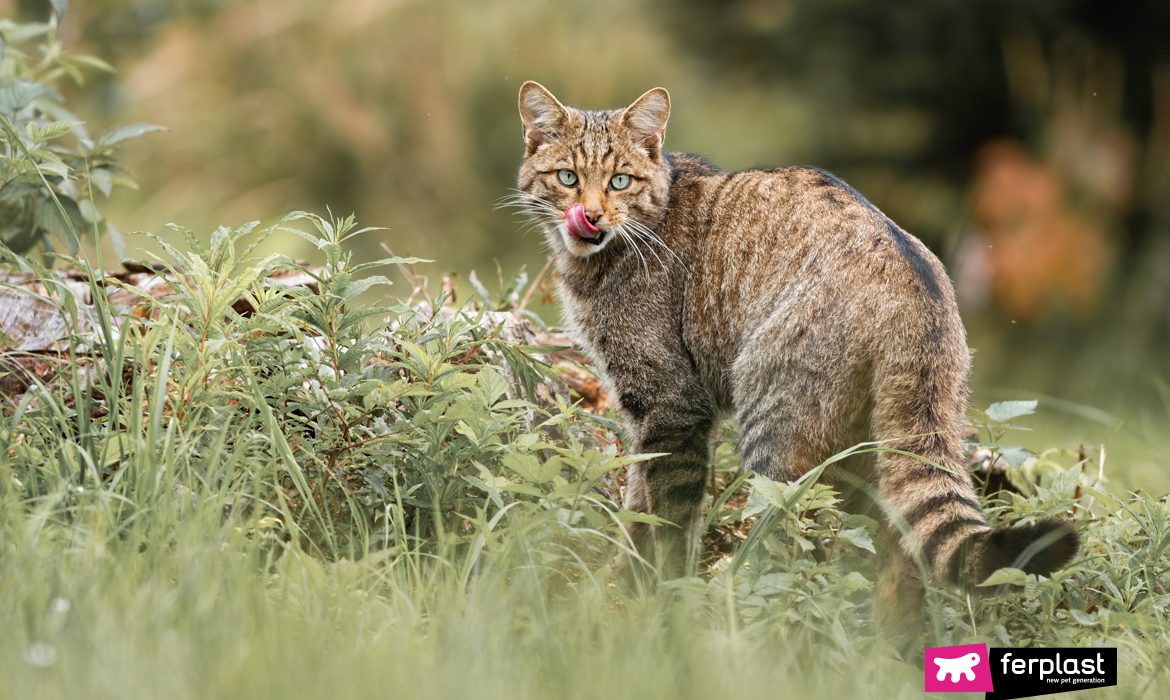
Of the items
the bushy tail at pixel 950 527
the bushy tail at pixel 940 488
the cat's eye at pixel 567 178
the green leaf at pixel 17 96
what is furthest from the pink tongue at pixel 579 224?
the green leaf at pixel 17 96

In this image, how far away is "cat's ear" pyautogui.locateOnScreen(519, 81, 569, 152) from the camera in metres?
3.84

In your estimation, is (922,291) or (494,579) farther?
(922,291)

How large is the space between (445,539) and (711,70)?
676 cm

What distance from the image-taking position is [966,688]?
96.0 inches

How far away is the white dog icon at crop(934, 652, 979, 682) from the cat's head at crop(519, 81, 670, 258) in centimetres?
159

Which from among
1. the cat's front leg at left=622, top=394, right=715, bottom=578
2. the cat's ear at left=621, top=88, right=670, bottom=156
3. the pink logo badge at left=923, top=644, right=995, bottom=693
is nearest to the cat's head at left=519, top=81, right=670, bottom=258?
the cat's ear at left=621, top=88, right=670, bottom=156

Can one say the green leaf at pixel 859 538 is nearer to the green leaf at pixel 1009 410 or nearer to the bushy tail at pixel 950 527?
the bushy tail at pixel 950 527

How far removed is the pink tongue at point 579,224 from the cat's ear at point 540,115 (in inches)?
12.1

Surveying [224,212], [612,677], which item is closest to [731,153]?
[224,212]

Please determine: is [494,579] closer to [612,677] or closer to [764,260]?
[612,677]

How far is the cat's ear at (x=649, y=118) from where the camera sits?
381 cm

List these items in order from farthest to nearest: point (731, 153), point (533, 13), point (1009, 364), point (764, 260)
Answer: point (533, 13) → point (731, 153) → point (1009, 364) → point (764, 260)

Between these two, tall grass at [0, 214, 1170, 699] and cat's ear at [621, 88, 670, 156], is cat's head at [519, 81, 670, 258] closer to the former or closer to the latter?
cat's ear at [621, 88, 670, 156]

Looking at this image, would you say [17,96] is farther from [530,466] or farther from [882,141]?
[882,141]
